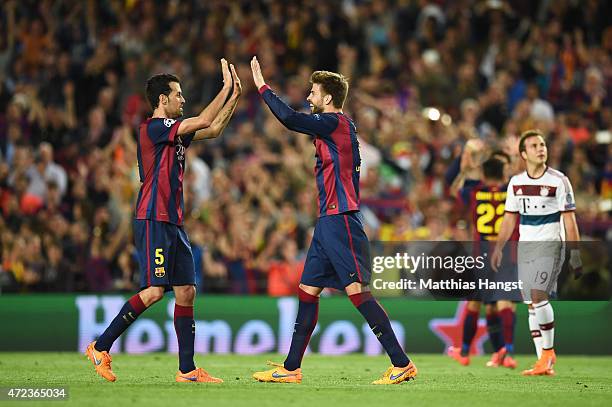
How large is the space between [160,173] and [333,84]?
1.69 m

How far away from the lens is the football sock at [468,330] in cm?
1353

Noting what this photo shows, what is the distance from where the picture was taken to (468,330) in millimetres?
13578

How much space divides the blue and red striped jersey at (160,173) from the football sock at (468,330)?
449cm

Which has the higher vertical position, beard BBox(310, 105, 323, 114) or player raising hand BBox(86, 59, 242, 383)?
beard BBox(310, 105, 323, 114)

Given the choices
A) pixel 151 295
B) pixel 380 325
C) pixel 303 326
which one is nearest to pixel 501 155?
pixel 380 325

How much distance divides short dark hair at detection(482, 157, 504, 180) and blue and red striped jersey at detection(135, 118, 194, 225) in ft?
14.9

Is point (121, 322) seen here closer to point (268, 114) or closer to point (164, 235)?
point (164, 235)

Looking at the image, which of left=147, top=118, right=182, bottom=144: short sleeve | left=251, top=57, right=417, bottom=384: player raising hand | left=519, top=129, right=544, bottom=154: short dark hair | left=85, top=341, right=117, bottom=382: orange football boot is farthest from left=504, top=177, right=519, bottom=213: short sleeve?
left=85, top=341, right=117, bottom=382: orange football boot

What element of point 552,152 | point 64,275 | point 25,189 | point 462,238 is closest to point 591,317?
point 462,238

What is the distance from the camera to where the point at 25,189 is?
60.2 ft

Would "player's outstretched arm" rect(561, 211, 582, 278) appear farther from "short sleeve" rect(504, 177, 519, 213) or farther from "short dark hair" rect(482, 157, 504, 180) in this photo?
"short dark hair" rect(482, 157, 504, 180)

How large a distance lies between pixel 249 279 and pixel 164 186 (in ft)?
21.4

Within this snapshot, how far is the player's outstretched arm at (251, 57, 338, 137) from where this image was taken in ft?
32.9

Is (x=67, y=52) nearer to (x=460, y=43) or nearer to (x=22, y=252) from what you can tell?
(x=22, y=252)
